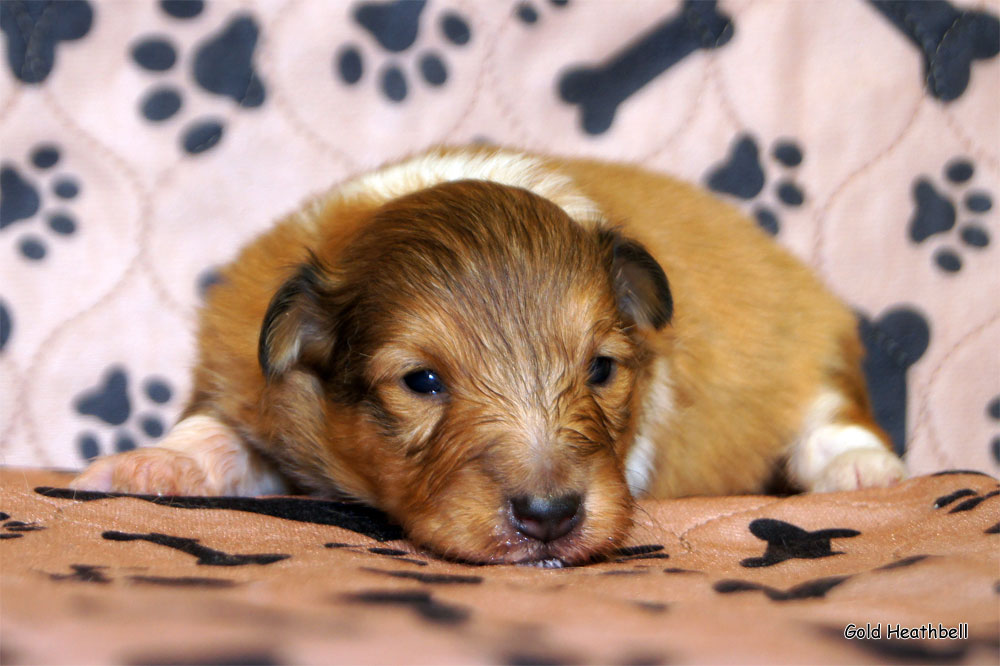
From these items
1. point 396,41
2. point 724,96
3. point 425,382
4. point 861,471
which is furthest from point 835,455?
point 396,41

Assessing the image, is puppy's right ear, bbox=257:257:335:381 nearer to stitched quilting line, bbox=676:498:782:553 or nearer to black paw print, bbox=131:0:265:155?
stitched quilting line, bbox=676:498:782:553

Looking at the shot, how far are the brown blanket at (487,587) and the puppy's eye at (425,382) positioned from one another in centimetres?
28

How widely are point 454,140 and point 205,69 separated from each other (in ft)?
2.59

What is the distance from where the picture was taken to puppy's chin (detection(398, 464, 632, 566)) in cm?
160

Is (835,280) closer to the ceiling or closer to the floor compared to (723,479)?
closer to the ceiling

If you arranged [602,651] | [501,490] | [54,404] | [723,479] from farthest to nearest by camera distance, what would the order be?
1. [54,404]
2. [723,479]
3. [501,490]
4. [602,651]

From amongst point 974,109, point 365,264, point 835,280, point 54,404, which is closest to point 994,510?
point 365,264

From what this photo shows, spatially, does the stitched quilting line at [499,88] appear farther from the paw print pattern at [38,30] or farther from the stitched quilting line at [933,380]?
the stitched quilting line at [933,380]

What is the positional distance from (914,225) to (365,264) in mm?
1985

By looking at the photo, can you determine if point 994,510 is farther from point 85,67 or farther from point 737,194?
point 85,67

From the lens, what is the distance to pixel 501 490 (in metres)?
1.62

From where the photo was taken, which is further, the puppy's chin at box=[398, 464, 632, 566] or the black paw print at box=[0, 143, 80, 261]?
the black paw print at box=[0, 143, 80, 261]

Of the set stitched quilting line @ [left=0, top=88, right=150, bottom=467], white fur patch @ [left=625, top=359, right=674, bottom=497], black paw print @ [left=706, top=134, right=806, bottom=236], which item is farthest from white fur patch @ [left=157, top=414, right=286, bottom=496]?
black paw print @ [left=706, top=134, right=806, bottom=236]

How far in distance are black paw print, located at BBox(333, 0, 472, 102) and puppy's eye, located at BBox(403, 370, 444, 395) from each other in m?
1.55
